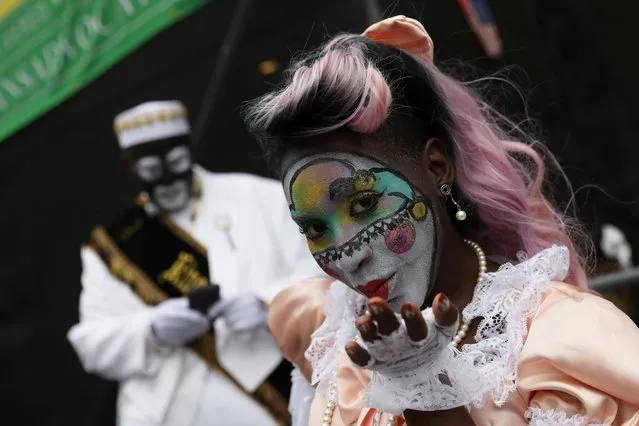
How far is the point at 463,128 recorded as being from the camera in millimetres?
1880

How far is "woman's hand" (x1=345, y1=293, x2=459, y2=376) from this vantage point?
140 cm

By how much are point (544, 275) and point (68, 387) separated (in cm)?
379

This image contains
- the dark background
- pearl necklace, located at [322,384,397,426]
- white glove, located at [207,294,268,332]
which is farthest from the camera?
the dark background

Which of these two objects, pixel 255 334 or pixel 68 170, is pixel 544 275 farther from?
pixel 68 170

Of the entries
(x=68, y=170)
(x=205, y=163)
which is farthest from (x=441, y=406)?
(x=68, y=170)

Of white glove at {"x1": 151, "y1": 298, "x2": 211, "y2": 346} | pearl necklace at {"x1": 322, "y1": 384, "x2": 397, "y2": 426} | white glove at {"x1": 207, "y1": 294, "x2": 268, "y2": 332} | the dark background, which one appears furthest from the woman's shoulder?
white glove at {"x1": 151, "y1": 298, "x2": 211, "y2": 346}

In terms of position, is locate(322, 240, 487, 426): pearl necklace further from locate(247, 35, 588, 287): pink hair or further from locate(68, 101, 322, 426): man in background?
locate(68, 101, 322, 426): man in background

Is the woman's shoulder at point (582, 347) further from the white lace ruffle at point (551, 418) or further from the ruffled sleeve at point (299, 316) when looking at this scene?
the ruffled sleeve at point (299, 316)

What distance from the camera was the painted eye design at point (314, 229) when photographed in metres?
1.74

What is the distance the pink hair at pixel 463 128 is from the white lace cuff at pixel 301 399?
530 millimetres

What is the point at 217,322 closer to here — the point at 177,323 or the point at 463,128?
the point at 177,323

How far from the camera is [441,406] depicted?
1.50m

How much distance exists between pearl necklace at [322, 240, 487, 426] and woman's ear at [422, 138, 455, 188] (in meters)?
0.14

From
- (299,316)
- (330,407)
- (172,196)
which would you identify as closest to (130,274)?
(172,196)
